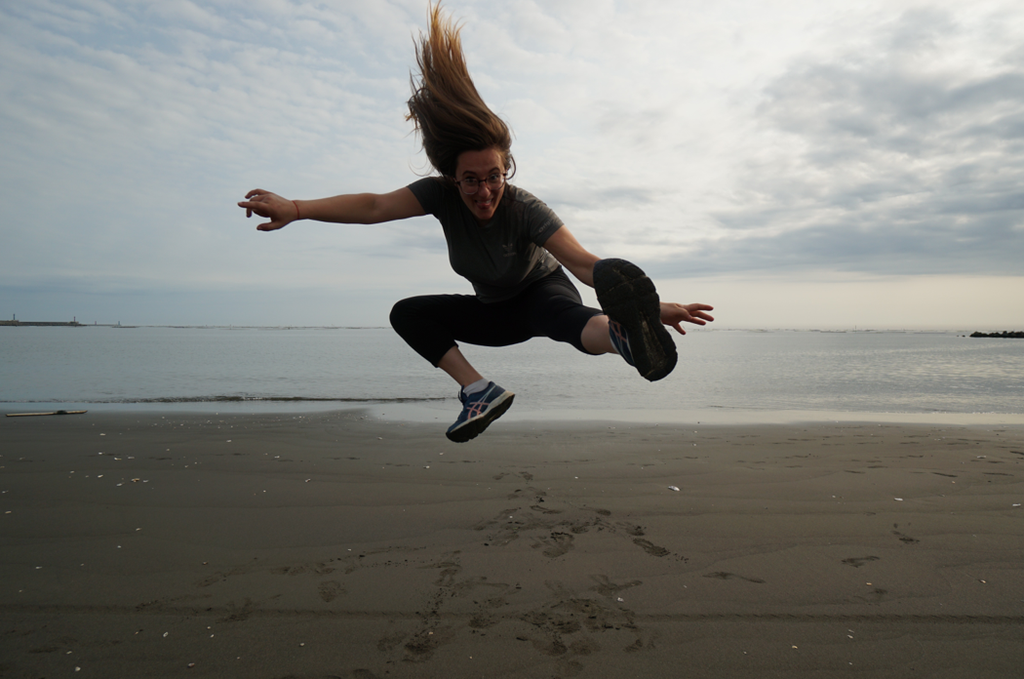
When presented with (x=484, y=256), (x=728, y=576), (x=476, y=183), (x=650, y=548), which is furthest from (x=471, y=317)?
(x=728, y=576)

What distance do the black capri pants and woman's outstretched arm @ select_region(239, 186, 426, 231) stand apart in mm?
530

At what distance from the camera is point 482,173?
9.31 ft

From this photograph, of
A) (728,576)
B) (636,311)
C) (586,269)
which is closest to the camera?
(636,311)

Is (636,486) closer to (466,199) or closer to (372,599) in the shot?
(372,599)

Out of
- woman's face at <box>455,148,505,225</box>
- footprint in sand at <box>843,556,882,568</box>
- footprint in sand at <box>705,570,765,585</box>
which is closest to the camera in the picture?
woman's face at <box>455,148,505,225</box>

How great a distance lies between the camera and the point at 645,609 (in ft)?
9.86

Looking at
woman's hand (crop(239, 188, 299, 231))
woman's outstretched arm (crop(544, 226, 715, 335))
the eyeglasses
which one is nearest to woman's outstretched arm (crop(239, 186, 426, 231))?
woman's hand (crop(239, 188, 299, 231))

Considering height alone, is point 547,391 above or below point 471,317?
below

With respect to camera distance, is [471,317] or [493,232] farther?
[471,317]

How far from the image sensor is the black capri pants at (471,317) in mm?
3213

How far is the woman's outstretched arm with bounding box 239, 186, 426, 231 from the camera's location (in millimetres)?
2855

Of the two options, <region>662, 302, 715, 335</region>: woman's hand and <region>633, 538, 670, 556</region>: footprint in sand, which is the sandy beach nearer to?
<region>633, 538, 670, 556</region>: footprint in sand

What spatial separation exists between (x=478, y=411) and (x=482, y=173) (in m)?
1.24

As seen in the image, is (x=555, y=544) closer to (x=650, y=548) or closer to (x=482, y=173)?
(x=650, y=548)
